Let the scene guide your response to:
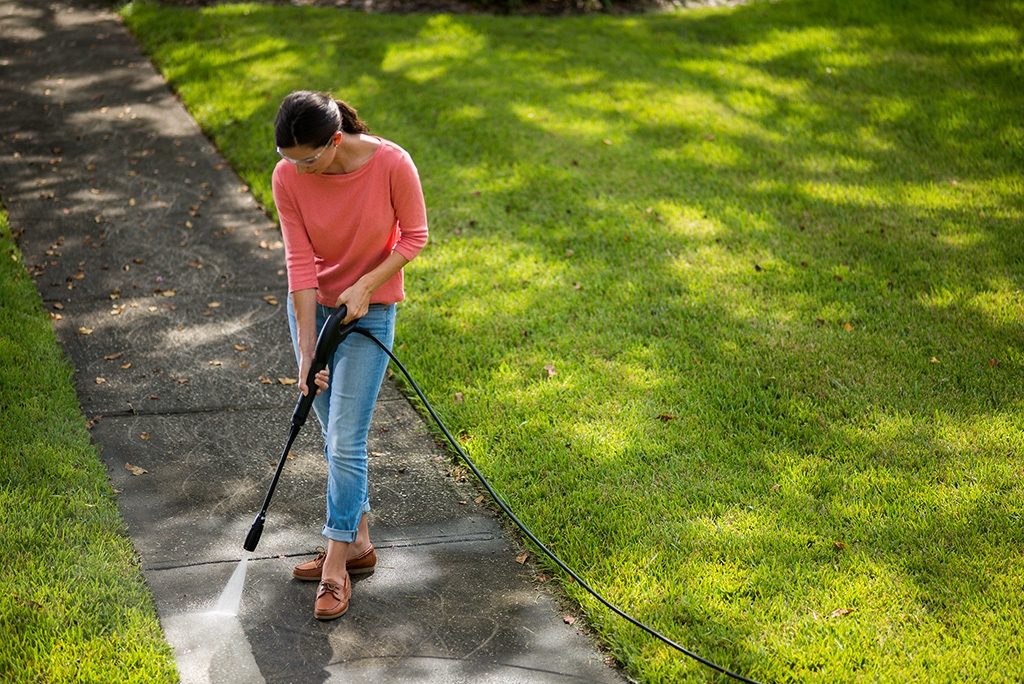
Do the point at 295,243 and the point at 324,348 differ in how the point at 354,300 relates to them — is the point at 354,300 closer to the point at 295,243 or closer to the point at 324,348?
the point at 324,348

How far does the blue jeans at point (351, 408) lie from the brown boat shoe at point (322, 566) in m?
0.24

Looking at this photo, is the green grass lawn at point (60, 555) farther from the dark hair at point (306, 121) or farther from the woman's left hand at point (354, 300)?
the dark hair at point (306, 121)

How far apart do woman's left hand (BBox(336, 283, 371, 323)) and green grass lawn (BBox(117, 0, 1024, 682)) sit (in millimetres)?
1344

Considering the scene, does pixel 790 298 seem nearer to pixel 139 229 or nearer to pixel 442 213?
pixel 442 213

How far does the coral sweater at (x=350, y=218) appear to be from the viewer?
382 cm

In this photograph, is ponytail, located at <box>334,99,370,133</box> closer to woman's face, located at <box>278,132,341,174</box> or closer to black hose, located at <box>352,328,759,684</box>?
woman's face, located at <box>278,132,341,174</box>

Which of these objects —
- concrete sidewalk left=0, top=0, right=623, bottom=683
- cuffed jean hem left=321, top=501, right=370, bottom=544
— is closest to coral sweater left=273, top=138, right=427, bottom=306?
cuffed jean hem left=321, top=501, right=370, bottom=544

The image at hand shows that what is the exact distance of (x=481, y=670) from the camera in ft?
12.6

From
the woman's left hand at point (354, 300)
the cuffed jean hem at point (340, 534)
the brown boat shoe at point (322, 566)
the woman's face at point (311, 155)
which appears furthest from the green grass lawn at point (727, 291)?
the woman's face at point (311, 155)

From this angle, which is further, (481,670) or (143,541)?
(143,541)

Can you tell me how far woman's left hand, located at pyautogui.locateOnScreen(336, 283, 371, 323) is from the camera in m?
3.80

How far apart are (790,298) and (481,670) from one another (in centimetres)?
345

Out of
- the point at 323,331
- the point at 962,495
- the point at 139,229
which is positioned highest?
the point at 323,331

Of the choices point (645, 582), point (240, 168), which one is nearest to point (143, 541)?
point (645, 582)
